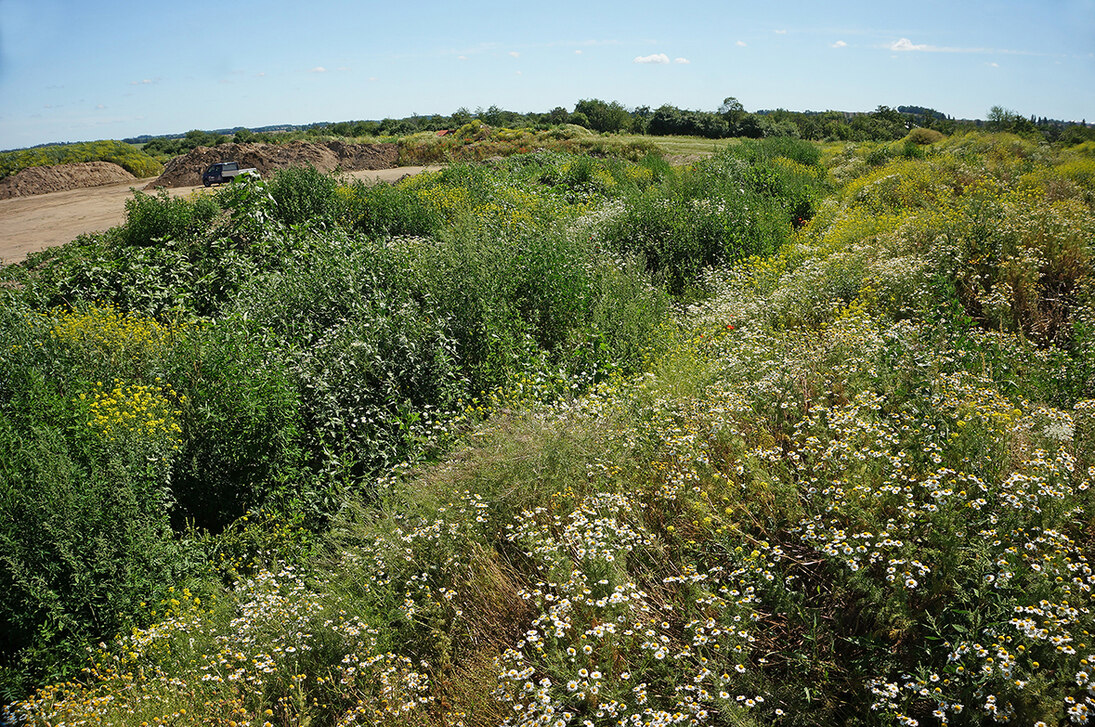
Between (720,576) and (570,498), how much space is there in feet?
3.54

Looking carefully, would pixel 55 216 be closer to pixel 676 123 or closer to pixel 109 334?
pixel 109 334

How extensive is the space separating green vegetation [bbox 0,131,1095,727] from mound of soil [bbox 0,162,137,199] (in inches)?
600

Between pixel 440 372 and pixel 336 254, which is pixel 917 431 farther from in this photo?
pixel 336 254

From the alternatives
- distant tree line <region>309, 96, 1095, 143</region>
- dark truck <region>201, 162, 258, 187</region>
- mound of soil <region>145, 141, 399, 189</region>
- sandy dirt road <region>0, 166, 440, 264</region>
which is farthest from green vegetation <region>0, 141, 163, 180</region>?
distant tree line <region>309, 96, 1095, 143</region>

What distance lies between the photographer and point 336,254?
329 inches

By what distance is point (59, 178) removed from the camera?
21.7 metres

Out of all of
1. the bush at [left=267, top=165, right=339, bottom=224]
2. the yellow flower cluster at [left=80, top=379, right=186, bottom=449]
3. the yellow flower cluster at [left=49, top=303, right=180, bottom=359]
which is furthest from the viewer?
the bush at [left=267, top=165, right=339, bottom=224]

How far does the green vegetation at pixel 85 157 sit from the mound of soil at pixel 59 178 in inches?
34.3

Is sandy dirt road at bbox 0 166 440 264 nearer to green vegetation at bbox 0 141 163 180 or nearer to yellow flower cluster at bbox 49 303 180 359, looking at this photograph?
green vegetation at bbox 0 141 163 180

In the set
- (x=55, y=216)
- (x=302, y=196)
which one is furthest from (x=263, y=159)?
(x=302, y=196)

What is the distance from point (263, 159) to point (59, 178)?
22.5 feet

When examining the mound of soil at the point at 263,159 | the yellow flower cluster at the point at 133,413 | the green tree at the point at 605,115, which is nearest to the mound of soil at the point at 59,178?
the mound of soil at the point at 263,159

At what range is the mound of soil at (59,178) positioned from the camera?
67.5 ft

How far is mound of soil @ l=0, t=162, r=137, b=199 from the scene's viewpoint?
67.5ft
